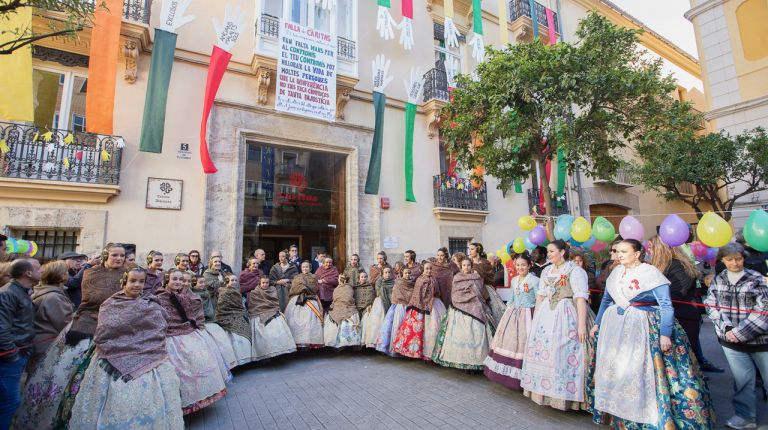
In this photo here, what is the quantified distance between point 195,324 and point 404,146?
825 centimetres

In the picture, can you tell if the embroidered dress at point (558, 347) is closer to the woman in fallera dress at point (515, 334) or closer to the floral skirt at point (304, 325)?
the woman in fallera dress at point (515, 334)

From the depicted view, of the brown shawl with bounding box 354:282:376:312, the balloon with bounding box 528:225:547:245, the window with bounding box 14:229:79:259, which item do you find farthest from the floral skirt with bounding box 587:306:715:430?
the window with bounding box 14:229:79:259

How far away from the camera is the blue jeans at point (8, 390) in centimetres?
304

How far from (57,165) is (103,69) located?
200 cm

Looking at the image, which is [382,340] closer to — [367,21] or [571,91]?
[571,91]

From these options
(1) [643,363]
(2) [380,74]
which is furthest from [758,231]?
(2) [380,74]

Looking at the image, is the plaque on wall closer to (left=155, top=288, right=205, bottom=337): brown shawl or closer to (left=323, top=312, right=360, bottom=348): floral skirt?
(left=323, top=312, right=360, bottom=348): floral skirt

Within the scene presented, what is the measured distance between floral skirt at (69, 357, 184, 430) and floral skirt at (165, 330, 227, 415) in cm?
58

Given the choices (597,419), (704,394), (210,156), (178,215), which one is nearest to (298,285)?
(178,215)

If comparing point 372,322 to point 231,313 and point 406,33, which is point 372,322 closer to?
point 231,313

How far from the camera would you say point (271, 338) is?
594 cm

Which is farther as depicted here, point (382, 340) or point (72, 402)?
point (382, 340)

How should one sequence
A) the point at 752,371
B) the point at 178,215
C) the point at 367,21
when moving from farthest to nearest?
the point at 367,21
the point at 178,215
the point at 752,371

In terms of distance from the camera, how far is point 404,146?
1133 centimetres
